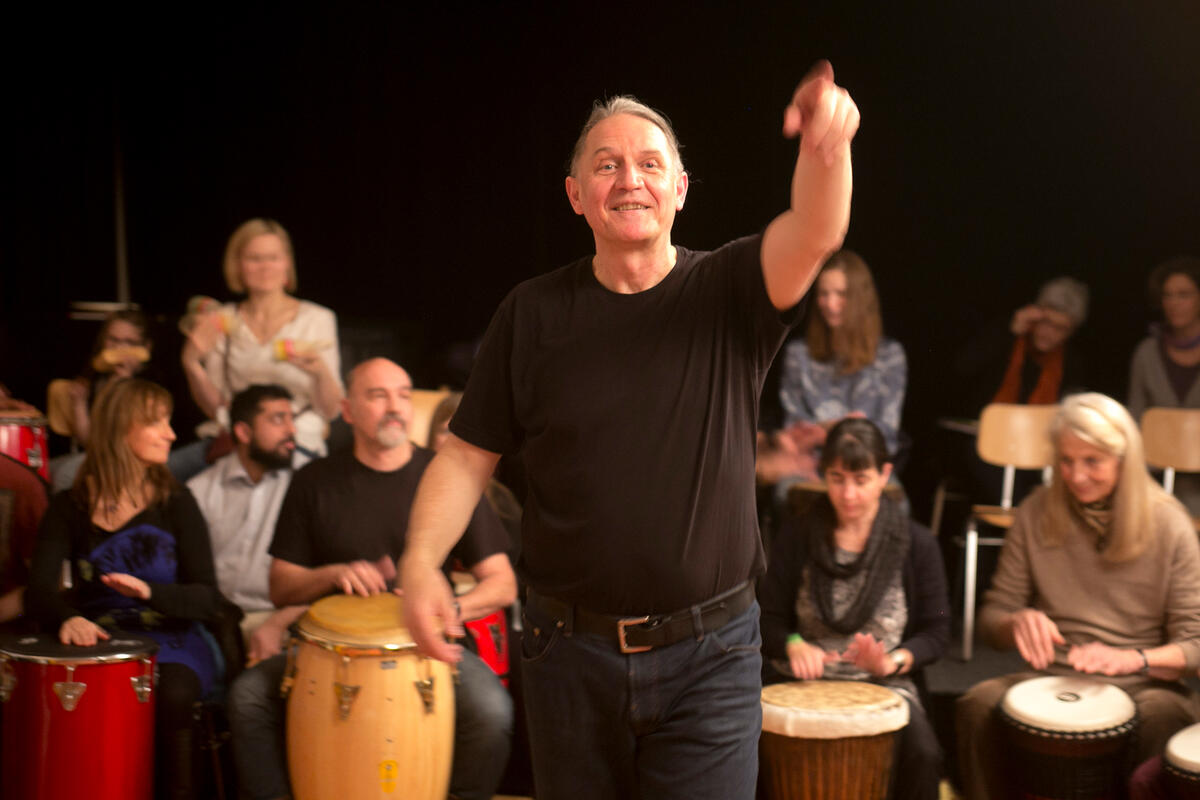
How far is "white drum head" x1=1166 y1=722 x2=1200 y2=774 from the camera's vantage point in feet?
8.82

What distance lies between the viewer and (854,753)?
296 cm

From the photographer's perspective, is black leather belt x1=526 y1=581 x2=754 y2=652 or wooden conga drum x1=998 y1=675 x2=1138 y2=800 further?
wooden conga drum x1=998 y1=675 x2=1138 y2=800

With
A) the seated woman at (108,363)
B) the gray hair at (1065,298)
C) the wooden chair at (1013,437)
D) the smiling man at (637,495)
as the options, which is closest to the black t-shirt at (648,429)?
the smiling man at (637,495)

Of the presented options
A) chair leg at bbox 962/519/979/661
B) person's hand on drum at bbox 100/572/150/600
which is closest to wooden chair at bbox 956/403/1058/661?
chair leg at bbox 962/519/979/661

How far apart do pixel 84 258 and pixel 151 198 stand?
0.49m

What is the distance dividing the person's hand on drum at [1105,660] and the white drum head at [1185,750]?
234 millimetres

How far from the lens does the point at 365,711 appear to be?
294cm

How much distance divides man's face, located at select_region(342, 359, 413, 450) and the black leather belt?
1.86m

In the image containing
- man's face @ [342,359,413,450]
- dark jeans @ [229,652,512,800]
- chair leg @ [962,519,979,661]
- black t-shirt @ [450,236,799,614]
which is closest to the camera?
black t-shirt @ [450,236,799,614]

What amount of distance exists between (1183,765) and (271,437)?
118 inches

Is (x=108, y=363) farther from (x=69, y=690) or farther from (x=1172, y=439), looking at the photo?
(x=1172, y=439)

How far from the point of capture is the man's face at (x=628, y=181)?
1687mm

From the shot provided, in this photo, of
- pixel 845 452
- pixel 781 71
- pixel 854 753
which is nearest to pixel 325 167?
pixel 781 71

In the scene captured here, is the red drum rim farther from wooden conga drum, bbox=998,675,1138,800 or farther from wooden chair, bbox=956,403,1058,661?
wooden chair, bbox=956,403,1058,661
